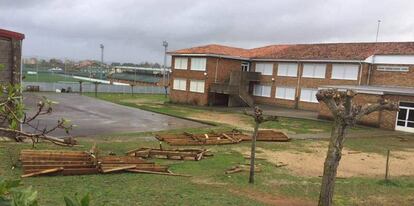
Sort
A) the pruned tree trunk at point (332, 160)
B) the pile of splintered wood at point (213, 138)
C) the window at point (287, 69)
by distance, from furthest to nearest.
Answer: the window at point (287, 69) < the pile of splintered wood at point (213, 138) < the pruned tree trunk at point (332, 160)

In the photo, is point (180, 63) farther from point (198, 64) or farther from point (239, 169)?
point (239, 169)

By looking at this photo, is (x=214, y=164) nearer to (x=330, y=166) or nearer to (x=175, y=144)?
(x=175, y=144)

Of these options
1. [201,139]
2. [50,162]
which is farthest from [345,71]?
[50,162]

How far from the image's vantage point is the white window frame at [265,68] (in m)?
48.2

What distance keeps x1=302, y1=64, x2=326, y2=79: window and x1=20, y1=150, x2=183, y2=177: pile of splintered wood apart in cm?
3114

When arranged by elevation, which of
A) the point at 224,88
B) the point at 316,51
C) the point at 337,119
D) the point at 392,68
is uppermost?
the point at 316,51

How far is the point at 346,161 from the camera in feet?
64.1

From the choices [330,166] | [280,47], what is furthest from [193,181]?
[280,47]

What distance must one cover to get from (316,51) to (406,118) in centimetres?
1529

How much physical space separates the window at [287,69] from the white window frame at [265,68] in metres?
1.18

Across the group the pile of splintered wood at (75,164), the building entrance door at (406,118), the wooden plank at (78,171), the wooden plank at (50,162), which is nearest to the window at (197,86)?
the building entrance door at (406,118)

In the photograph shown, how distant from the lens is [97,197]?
10672mm

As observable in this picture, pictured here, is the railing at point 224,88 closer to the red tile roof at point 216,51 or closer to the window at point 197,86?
the window at point 197,86

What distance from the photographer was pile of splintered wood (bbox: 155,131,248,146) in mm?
22344
